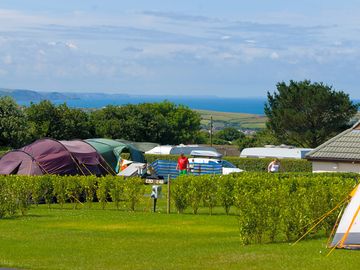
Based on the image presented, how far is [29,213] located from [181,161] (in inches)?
438

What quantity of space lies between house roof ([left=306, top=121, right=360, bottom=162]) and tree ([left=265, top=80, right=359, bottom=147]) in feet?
117

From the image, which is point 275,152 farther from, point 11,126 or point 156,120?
point 156,120

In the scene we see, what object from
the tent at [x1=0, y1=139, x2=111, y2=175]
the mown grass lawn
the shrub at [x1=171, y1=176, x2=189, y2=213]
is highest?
the tent at [x1=0, y1=139, x2=111, y2=175]

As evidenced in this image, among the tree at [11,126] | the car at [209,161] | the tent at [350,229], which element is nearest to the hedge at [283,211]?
the tent at [350,229]

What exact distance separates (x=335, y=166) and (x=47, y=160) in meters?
13.4

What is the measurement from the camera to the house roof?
3498cm

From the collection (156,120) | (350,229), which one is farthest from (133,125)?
(350,229)

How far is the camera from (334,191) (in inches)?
678

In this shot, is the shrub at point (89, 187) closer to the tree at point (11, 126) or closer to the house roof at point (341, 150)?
the house roof at point (341, 150)

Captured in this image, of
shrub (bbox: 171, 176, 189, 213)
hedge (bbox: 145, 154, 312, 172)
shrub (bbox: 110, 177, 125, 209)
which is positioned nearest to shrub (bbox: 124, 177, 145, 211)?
shrub (bbox: 110, 177, 125, 209)

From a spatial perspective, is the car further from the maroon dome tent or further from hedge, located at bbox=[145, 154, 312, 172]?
the maroon dome tent

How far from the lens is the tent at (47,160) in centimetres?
2988

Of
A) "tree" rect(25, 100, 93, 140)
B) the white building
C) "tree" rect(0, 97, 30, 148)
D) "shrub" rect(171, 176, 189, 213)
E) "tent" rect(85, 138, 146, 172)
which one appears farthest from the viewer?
"tree" rect(25, 100, 93, 140)

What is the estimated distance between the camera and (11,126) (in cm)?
5775
